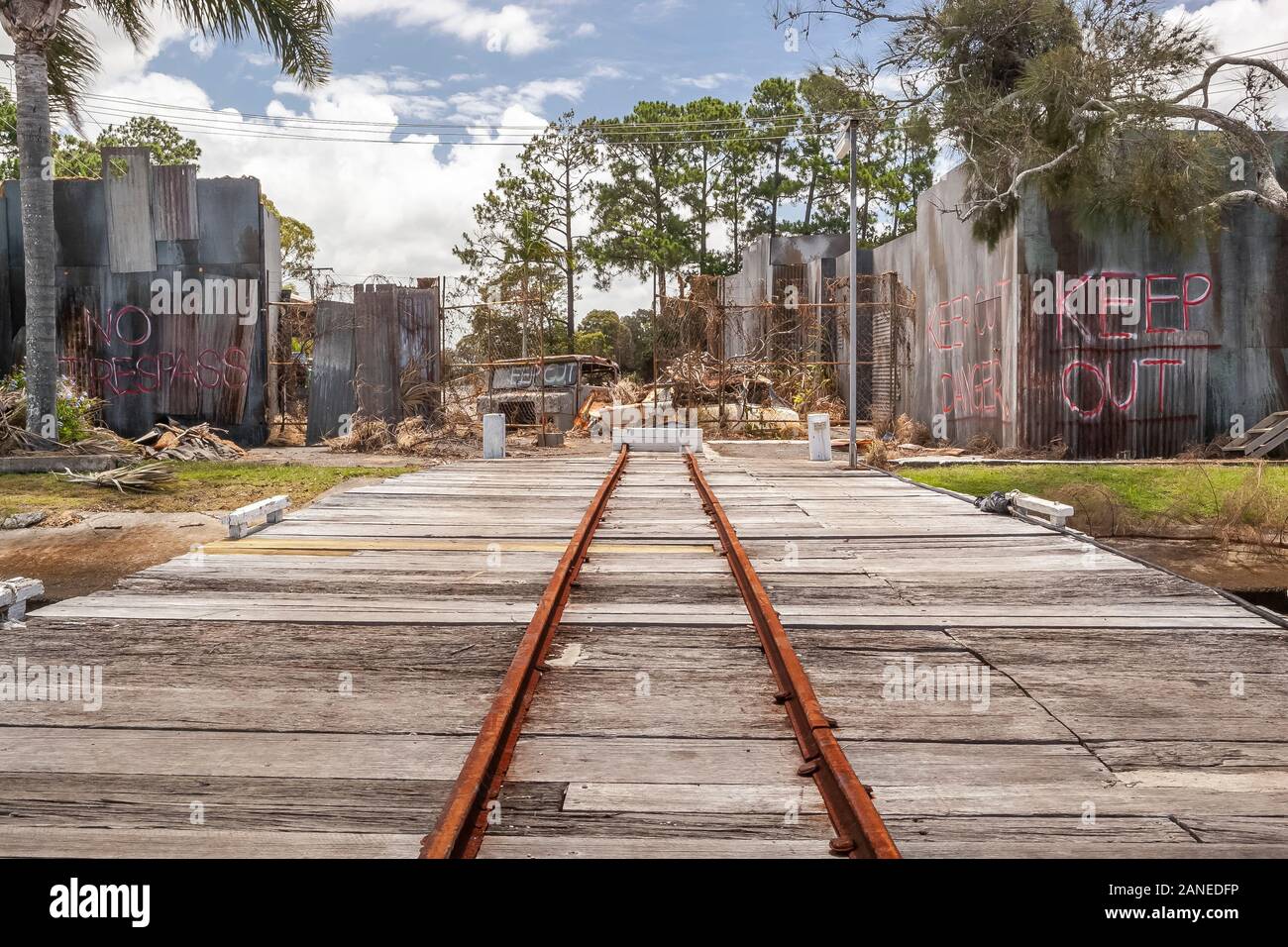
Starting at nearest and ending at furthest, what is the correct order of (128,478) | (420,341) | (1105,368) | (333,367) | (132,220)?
(128,478) → (1105,368) → (420,341) → (333,367) → (132,220)

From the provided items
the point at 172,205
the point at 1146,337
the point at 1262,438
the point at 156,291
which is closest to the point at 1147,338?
the point at 1146,337

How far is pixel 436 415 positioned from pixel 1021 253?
474 inches

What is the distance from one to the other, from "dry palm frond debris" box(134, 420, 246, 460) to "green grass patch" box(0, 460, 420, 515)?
2047 mm

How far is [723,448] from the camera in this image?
→ 19.5 m

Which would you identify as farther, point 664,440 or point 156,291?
point 156,291

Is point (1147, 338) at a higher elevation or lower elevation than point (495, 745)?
higher

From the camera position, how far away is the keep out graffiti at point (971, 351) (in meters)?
19.0

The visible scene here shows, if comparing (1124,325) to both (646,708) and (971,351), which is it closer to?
(971,351)

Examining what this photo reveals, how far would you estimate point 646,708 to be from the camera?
4023mm

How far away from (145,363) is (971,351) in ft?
57.6

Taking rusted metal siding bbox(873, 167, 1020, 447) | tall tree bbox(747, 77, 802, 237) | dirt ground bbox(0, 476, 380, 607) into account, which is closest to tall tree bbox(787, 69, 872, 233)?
tall tree bbox(747, 77, 802, 237)

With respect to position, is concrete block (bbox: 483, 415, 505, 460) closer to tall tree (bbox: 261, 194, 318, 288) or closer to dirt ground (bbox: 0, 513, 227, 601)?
dirt ground (bbox: 0, 513, 227, 601)
